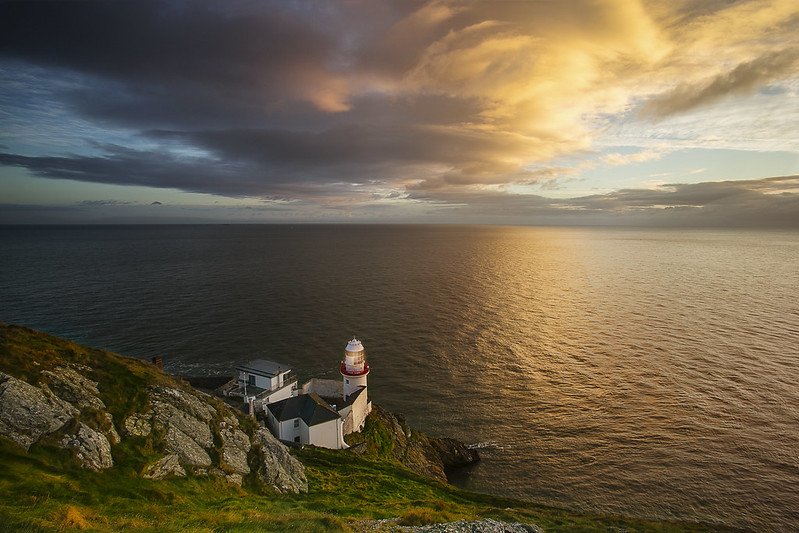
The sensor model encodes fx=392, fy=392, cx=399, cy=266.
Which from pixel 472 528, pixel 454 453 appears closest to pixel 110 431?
pixel 472 528

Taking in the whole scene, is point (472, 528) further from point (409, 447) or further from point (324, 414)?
point (409, 447)

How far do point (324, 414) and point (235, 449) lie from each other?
11422mm

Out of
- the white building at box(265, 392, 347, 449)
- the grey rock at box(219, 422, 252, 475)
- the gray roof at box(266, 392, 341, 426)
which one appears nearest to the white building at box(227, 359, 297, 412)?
the gray roof at box(266, 392, 341, 426)

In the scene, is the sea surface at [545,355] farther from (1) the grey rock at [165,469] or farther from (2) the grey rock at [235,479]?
(1) the grey rock at [165,469]

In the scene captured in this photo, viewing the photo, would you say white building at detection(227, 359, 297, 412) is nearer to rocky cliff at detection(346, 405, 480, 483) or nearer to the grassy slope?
rocky cliff at detection(346, 405, 480, 483)

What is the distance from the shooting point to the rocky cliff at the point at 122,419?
22.5m

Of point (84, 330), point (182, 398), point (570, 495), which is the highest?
point (182, 398)

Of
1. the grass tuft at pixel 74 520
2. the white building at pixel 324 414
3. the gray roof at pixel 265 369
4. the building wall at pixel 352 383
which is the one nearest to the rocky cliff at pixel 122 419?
the white building at pixel 324 414

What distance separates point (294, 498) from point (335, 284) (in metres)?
100

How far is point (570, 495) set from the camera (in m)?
39.5

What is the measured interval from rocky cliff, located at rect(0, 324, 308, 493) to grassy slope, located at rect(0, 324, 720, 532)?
17 centimetres

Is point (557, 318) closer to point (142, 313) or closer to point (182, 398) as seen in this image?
point (182, 398)

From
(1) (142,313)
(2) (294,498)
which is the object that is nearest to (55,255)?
(1) (142,313)

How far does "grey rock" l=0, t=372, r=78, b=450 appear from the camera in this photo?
21281 millimetres
